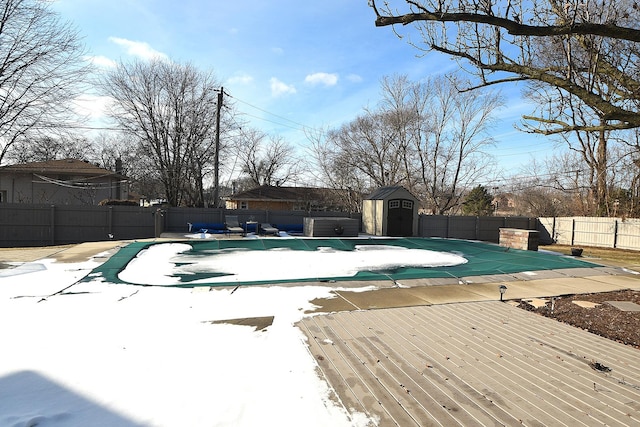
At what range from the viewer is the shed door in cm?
1848

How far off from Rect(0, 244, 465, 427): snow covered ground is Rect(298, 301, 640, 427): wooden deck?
0.32 metres

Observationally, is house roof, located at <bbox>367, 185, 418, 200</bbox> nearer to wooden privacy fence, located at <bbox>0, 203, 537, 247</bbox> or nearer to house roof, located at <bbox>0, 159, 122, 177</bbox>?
wooden privacy fence, located at <bbox>0, 203, 537, 247</bbox>

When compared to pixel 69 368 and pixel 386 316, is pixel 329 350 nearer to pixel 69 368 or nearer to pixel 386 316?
pixel 386 316

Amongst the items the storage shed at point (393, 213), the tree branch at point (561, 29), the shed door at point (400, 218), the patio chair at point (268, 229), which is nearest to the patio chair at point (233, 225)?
the patio chair at point (268, 229)

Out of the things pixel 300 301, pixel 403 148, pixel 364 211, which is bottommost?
pixel 300 301

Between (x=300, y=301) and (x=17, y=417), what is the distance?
347 cm

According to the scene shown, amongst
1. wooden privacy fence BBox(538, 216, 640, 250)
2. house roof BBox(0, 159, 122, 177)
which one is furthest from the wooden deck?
house roof BBox(0, 159, 122, 177)

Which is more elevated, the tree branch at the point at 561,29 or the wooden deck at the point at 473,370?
the tree branch at the point at 561,29

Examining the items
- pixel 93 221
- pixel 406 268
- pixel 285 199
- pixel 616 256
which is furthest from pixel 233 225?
pixel 616 256

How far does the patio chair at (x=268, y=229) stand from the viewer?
17541 millimetres

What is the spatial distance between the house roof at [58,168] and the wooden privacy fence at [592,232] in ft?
96.1

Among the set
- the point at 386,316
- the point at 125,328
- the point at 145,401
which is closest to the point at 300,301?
the point at 386,316

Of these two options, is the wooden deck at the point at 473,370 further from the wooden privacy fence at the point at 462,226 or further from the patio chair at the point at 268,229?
the wooden privacy fence at the point at 462,226

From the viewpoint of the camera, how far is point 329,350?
11.2 ft
